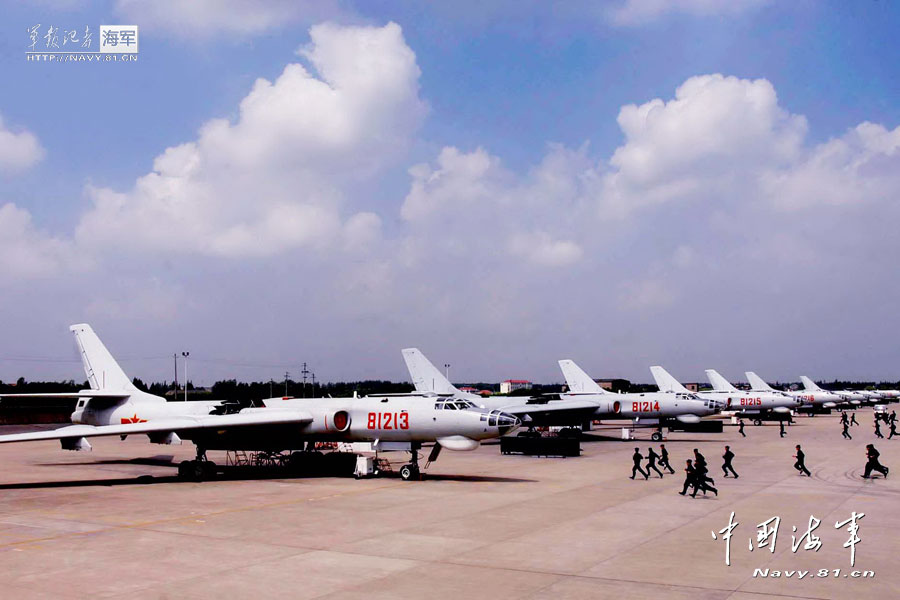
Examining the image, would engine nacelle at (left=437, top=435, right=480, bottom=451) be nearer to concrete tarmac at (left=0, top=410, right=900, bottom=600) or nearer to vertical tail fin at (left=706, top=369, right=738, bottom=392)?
concrete tarmac at (left=0, top=410, right=900, bottom=600)

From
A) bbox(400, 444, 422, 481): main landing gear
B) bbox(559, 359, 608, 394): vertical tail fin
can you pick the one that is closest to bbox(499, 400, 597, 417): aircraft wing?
bbox(559, 359, 608, 394): vertical tail fin

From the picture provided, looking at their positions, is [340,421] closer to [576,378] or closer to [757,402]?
[576,378]

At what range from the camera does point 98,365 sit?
34.5 m

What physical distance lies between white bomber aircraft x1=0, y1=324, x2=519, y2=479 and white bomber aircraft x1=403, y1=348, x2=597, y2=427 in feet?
62.1

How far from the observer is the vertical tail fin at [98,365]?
3422 cm

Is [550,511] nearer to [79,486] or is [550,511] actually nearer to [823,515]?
[823,515]

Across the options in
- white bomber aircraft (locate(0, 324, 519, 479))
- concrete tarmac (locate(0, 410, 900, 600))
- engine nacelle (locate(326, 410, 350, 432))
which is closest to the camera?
concrete tarmac (locate(0, 410, 900, 600))

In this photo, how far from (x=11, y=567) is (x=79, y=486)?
1378cm

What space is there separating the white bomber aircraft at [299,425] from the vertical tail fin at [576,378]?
38.1 metres

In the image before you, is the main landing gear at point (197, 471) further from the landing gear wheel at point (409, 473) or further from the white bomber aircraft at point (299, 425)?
the landing gear wheel at point (409, 473)

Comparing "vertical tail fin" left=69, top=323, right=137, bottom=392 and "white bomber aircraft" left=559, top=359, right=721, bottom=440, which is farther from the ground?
"vertical tail fin" left=69, top=323, right=137, bottom=392

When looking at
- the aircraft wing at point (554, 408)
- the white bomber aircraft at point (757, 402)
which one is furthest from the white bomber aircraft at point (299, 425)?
the white bomber aircraft at point (757, 402)

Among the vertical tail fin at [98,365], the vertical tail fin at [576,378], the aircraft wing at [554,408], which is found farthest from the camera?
the vertical tail fin at [576,378]

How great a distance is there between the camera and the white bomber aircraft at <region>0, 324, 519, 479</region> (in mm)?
26656
